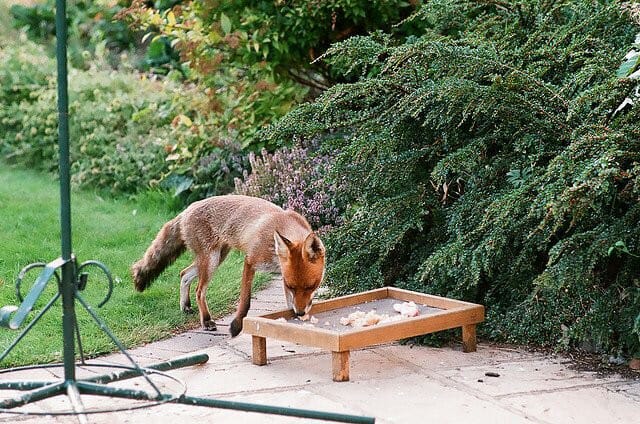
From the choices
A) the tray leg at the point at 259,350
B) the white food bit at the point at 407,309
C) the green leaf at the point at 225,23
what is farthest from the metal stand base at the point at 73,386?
the green leaf at the point at 225,23

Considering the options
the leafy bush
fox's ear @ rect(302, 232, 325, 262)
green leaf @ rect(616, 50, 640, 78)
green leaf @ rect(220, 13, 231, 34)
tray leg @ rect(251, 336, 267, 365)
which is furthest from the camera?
the leafy bush

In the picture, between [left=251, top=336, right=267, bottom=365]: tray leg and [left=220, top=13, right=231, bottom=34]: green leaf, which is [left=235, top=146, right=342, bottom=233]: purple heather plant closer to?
[left=220, top=13, right=231, bottom=34]: green leaf

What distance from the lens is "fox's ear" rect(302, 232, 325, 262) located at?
522 centimetres

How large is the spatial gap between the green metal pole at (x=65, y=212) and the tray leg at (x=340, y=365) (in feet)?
4.39

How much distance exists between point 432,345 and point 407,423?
1.34 metres

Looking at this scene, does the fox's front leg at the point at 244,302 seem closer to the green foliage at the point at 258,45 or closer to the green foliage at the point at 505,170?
the green foliage at the point at 505,170

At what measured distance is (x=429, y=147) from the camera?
585cm

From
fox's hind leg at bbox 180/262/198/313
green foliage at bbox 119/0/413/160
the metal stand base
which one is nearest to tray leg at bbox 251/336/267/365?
the metal stand base

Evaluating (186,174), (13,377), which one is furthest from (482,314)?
(186,174)

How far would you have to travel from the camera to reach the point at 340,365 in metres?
4.73

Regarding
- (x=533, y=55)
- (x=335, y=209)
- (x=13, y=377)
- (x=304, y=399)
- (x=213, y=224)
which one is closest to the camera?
(x=304, y=399)

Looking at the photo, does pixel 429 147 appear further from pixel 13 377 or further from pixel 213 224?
pixel 13 377

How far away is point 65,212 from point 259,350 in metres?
1.56

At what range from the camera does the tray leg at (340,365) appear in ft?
15.5
